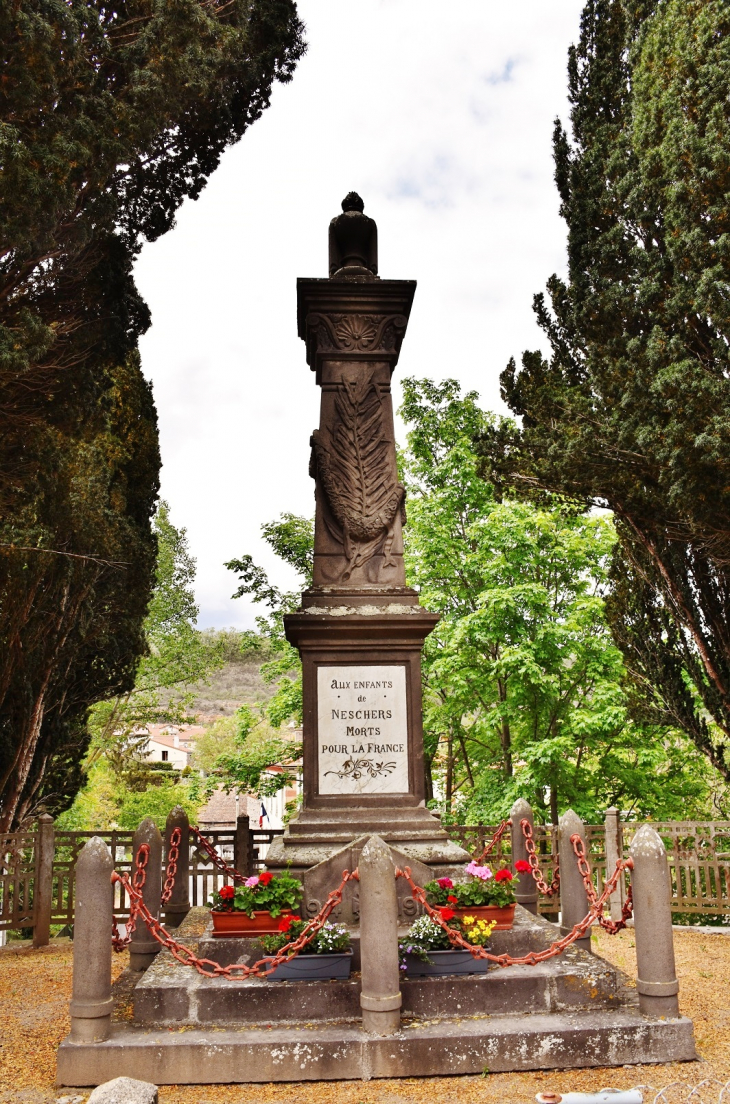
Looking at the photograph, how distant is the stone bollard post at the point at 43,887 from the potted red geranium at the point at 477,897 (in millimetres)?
6884

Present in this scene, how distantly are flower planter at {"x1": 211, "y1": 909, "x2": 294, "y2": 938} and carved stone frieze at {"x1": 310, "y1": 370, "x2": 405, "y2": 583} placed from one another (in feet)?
9.86

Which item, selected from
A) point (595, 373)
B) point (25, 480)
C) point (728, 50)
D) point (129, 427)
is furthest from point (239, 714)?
point (728, 50)

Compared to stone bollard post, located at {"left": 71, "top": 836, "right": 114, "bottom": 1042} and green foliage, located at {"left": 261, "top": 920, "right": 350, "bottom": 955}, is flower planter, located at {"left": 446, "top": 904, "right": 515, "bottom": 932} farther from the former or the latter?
stone bollard post, located at {"left": 71, "top": 836, "right": 114, "bottom": 1042}

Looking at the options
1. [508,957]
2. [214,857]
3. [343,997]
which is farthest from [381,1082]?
[214,857]

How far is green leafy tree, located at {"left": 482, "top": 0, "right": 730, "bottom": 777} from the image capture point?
10133 mm

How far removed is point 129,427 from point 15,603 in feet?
17.0

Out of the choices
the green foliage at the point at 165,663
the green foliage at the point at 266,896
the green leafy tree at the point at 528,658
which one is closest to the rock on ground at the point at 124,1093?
the green foliage at the point at 266,896

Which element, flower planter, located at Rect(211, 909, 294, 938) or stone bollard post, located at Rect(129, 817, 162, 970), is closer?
flower planter, located at Rect(211, 909, 294, 938)

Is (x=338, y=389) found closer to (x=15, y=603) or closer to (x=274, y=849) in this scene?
(x=274, y=849)

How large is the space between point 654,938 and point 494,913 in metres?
1.28

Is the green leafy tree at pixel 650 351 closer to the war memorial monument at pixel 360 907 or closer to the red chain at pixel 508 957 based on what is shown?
the war memorial monument at pixel 360 907

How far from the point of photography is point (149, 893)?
8367mm

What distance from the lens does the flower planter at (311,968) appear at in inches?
231

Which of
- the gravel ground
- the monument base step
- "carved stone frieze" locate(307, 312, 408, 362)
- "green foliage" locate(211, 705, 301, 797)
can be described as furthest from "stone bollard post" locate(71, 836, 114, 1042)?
"green foliage" locate(211, 705, 301, 797)
